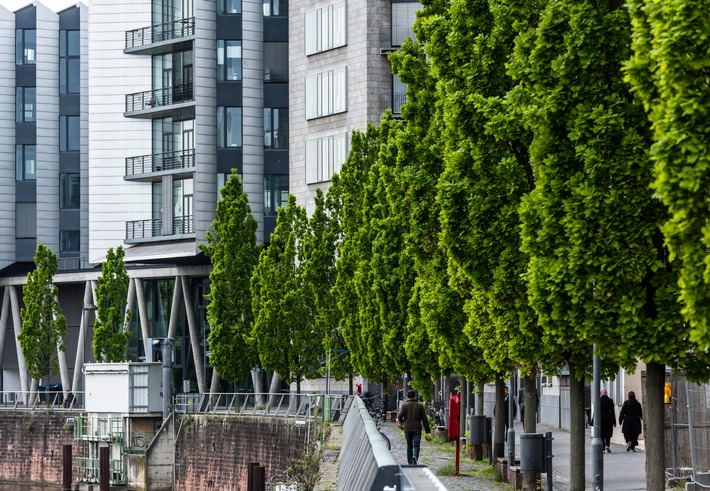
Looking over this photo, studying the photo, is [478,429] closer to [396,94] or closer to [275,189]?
[396,94]

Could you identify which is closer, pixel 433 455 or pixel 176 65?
pixel 433 455

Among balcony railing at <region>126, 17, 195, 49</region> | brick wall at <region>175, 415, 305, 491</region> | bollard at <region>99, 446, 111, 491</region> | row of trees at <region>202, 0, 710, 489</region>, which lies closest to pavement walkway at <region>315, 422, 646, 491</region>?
row of trees at <region>202, 0, 710, 489</region>

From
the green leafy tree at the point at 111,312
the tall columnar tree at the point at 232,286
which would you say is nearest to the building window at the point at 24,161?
the green leafy tree at the point at 111,312

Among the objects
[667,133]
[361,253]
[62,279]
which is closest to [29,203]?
[62,279]

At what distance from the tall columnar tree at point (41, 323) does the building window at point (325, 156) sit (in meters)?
17.6

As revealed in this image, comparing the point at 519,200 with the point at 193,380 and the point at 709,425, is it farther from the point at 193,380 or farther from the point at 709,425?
the point at 193,380

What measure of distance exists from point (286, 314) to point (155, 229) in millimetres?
20792

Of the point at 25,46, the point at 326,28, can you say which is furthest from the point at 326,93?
the point at 25,46

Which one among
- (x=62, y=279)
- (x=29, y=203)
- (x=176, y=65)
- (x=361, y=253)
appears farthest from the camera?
(x=29, y=203)

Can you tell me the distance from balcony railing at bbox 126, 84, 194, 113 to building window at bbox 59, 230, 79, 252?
57.4 feet

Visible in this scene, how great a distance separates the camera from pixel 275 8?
81812 millimetres

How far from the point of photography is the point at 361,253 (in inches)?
1964

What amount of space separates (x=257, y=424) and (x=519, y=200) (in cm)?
3702

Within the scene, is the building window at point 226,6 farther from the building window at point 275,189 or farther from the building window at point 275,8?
the building window at point 275,189
